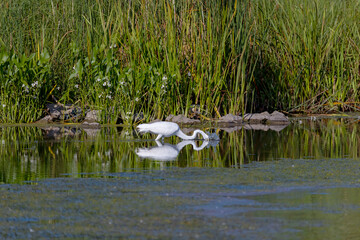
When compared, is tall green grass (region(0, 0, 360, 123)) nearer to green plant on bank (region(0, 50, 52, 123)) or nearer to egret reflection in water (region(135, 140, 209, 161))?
green plant on bank (region(0, 50, 52, 123))

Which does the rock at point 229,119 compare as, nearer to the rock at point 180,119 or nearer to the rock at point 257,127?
the rock at point 257,127

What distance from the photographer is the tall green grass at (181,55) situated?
10.1m

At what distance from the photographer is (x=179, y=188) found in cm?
490

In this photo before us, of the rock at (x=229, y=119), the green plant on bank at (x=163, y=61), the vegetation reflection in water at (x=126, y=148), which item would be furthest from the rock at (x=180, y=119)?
the vegetation reflection in water at (x=126, y=148)

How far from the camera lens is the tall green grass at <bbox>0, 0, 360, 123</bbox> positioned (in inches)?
397

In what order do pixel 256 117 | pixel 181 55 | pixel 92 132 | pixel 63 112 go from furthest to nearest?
1. pixel 256 117
2. pixel 63 112
3. pixel 181 55
4. pixel 92 132

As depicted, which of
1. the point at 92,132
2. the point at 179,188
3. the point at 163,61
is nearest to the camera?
the point at 179,188

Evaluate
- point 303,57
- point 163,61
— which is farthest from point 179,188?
point 303,57

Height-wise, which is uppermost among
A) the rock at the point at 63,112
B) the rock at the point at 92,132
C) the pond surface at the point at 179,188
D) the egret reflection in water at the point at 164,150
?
the rock at the point at 63,112

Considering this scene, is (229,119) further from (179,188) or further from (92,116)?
(179,188)

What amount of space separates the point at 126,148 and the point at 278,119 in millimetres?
4088

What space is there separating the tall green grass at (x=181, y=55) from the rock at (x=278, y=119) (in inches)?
16.1

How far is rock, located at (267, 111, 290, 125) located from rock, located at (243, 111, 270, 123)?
0.07m

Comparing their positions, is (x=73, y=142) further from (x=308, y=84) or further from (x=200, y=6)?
(x=308, y=84)
